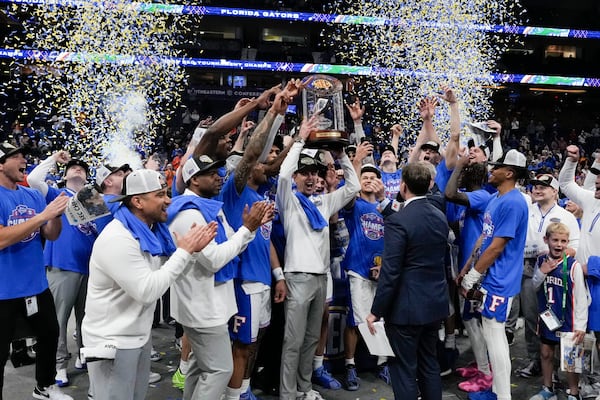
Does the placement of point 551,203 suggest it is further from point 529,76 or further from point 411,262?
point 529,76

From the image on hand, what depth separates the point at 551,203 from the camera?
20.0 ft

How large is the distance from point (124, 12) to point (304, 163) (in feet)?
49.0

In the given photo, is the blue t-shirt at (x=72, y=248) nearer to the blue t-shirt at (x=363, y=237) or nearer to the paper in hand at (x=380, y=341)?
the blue t-shirt at (x=363, y=237)

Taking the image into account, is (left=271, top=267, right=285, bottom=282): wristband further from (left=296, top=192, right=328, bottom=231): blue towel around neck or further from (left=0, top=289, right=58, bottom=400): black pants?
(left=0, top=289, right=58, bottom=400): black pants

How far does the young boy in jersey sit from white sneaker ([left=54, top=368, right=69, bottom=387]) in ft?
14.3

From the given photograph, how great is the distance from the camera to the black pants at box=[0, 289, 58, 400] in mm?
4371

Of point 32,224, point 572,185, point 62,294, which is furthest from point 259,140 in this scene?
point 572,185

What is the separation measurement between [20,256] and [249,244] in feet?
6.03

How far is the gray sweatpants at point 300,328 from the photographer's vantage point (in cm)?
466

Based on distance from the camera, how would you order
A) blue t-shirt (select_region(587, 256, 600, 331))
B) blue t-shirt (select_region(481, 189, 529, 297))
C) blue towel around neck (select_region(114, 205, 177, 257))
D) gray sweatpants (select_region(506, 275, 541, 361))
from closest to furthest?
blue towel around neck (select_region(114, 205, 177, 257))
blue t-shirt (select_region(481, 189, 529, 297))
blue t-shirt (select_region(587, 256, 600, 331))
gray sweatpants (select_region(506, 275, 541, 361))

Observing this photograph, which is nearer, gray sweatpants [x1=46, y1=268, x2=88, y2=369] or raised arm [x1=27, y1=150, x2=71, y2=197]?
raised arm [x1=27, y1=150, x2=71, y2=197]

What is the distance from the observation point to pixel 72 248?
17.6 ft

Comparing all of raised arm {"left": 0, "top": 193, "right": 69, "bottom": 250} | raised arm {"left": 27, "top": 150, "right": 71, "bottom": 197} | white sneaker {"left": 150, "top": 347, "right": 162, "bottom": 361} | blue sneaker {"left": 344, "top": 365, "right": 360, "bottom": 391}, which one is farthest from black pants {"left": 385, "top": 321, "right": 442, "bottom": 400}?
raised arm {"left": 27, "top": 150, "right": 71, "bottom": 197}

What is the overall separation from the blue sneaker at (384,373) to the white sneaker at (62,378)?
307 cm
